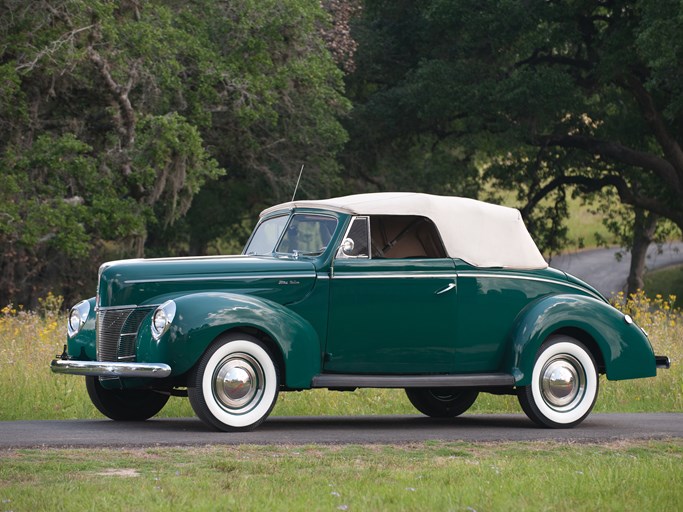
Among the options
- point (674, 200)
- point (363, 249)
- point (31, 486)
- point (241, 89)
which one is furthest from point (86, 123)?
point (31, 486)

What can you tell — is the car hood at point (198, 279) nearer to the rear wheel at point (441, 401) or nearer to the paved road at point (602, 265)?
the rear wheel at point (441, 401)

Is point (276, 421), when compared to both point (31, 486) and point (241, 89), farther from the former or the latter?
point (241, 89)

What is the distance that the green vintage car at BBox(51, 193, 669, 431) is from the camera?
1001cm

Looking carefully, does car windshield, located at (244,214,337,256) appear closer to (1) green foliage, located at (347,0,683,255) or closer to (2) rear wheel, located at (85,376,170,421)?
(2) rear wheel, located at (85,376,170,421)

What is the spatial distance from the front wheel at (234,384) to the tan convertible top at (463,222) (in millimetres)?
1685

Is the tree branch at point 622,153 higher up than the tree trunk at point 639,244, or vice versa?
the tree branch at point 622,153

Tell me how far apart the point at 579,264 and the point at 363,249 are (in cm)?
4689

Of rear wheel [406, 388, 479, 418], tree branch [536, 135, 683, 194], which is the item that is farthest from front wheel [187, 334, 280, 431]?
tree branch [536, 135, 683, 194]

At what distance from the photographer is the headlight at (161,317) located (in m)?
9.87

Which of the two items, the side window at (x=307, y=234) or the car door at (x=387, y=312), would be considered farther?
the side window at (x=307, y=234)

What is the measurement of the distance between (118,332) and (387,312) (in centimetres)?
225

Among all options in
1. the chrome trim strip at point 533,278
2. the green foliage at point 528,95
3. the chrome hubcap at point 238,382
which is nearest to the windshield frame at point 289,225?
the chrome trim strip at point 533,278

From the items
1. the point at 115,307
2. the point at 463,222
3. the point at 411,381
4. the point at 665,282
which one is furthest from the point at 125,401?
the point at 665,282

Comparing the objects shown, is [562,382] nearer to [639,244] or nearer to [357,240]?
[357,240]
